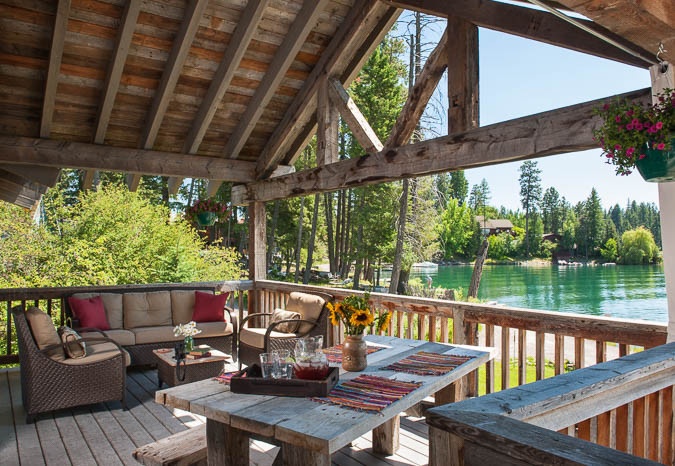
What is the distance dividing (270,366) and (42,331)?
2.81 meters

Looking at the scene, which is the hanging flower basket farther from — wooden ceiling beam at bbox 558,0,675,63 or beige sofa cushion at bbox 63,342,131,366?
wooden ceiling beam at bbox 558,0,675,63

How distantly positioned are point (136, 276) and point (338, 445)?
8.83 metres

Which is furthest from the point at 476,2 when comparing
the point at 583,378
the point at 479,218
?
the point at 479,218

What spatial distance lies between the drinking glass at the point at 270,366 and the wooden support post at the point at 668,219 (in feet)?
Result: 7.36

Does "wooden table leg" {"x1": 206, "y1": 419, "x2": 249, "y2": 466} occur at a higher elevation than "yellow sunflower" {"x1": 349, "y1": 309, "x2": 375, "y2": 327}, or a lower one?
lower

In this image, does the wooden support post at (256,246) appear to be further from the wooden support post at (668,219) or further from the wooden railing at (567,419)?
the wooden railing at (567,419)

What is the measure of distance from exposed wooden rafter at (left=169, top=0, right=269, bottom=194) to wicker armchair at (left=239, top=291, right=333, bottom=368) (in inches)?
92.7

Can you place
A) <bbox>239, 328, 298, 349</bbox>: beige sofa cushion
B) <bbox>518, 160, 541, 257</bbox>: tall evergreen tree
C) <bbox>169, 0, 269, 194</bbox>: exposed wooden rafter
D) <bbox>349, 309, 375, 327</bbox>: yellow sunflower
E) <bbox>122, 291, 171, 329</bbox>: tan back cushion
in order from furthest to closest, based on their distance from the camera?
<bbox>518, 160, 541, 257</bbox>: tall evergreen tree < <bbox>122, 291, 171, 329</bbox>: tan back cushion < <bbox>239, 328, 298, 349</bbox>: beige sofa cushion < <bbox>169, 0, 269, 194</bbox>: exposed wooden rafter < <bbox>349, 309, 375, 327</bbox>: yellow sunflower

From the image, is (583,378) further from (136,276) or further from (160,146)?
(136,276)

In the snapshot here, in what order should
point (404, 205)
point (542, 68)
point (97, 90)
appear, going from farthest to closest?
point (542, 68)
point (404, 205)
point (97, 90)

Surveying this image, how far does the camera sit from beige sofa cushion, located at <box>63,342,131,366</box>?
4.38 m

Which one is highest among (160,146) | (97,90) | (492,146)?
(97,90)

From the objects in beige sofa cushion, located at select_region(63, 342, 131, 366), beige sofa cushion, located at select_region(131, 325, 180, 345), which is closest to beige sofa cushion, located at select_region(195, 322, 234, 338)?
beige sofa cushion, located at select_region(131, 325, 180, 345)

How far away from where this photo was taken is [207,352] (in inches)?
192
